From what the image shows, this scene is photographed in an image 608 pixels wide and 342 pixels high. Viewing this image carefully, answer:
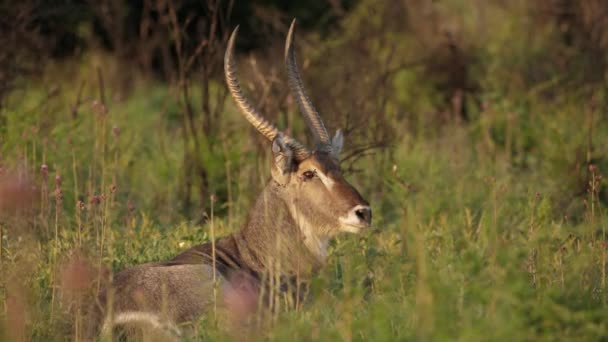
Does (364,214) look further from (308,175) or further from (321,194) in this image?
Answer: (308,175)

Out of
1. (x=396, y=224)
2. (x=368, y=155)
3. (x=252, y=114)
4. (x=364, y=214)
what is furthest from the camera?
(x=368, y=155)

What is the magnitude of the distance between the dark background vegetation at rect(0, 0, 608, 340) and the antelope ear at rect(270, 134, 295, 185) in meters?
0.55

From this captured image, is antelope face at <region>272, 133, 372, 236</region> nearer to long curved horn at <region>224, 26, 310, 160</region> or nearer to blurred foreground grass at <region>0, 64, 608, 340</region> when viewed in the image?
long curved horn at <region>224, 26, 310, 160</region>

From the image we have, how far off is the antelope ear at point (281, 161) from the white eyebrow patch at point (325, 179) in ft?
0.58

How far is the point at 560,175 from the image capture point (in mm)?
9453

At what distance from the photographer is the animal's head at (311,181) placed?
6.34m

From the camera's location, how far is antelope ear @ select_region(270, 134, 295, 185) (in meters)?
6.43

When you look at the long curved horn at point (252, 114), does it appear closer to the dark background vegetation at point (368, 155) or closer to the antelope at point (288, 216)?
the antelope at point (288, 216)

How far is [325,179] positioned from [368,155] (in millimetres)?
3473

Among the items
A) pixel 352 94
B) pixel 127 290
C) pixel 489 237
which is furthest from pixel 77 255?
pixel 352 94

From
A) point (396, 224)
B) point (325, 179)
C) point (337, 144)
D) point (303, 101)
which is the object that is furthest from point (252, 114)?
point (396, 224)

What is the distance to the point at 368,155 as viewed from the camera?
9891 mm

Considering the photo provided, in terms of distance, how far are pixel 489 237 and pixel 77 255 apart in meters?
2.16

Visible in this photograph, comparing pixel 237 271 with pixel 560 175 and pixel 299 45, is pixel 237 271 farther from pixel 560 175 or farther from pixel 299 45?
pixel 299 45
